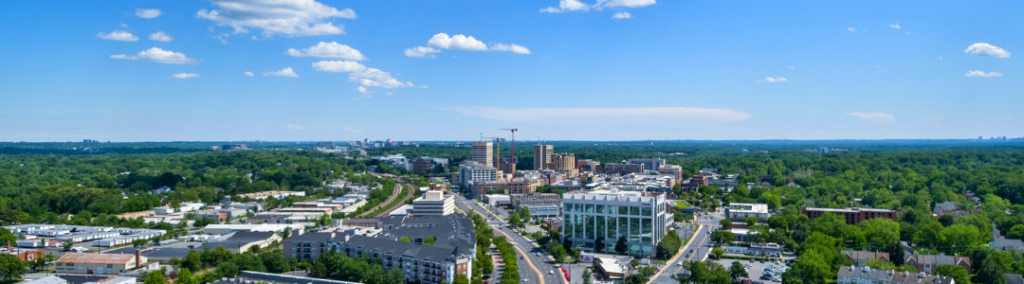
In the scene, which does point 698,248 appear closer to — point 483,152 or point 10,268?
point 10,268

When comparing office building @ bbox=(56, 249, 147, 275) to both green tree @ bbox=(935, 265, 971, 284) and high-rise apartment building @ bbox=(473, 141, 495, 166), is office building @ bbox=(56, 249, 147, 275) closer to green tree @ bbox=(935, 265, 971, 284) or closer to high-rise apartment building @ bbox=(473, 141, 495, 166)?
green tree @ bbox=(935, 265, 971, 284)

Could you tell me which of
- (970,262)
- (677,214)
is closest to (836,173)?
(677,214)

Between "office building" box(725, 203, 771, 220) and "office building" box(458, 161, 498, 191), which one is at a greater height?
"office building" box(458, 161, 498, 191)

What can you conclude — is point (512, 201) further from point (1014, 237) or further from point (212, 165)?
point (212, 165)

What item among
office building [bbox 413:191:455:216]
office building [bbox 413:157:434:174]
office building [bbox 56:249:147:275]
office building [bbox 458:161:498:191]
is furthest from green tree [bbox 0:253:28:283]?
office building [bbox 413:157:434:174]

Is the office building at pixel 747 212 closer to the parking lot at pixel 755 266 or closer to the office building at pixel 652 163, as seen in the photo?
the parking lot at pixel 755 266

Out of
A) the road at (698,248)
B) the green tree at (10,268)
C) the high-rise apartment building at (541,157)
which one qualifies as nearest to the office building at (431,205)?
the road at (698,248)
